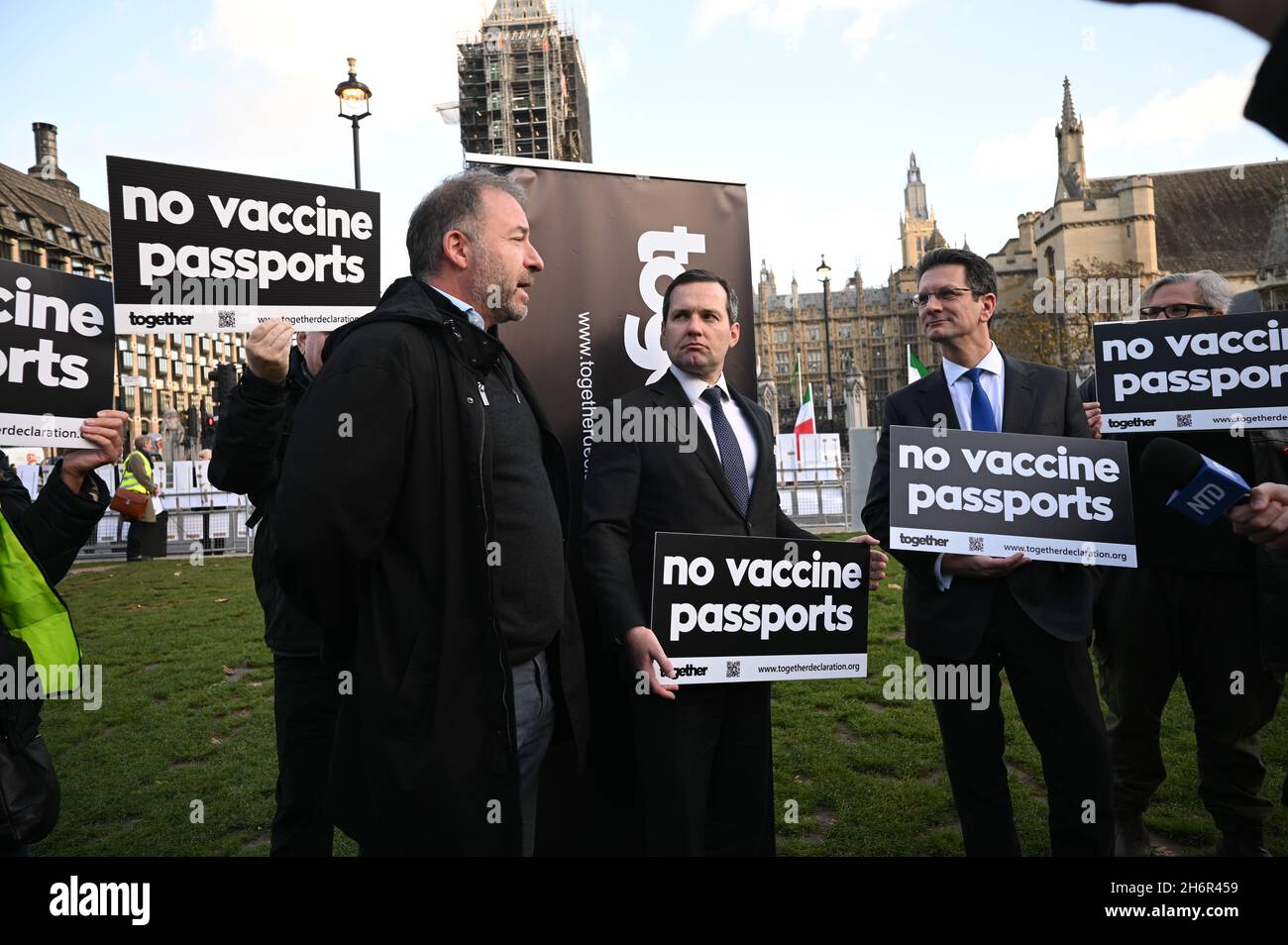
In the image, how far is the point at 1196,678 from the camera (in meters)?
3.77

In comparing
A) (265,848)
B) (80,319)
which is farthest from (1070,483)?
(265,848)

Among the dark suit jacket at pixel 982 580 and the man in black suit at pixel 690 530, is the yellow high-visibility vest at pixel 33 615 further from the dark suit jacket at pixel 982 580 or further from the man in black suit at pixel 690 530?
the dark suit jacket at pixel 982 580

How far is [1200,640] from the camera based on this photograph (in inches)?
147

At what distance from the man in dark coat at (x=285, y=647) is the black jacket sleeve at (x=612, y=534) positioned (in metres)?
1.09

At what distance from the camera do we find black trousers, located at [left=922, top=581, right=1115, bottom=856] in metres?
3.07

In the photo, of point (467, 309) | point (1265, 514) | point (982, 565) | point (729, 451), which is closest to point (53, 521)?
point (467, 309)

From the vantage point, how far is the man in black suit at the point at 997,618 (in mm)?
3084

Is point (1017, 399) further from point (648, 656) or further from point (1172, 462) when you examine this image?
point (648, 656)

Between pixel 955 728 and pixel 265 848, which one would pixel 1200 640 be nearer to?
pixel 955 728

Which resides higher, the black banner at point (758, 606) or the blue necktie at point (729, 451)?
the blue necktie at point (729, 451)

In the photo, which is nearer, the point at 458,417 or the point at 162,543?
the point at 458,417

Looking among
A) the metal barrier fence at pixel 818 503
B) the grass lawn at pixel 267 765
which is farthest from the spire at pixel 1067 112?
the grass lawn at pixel 267 765

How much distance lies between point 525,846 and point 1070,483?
2500 millimetres
